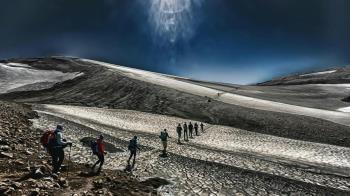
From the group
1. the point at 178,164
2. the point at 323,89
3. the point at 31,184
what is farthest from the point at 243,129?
the point at 323,89

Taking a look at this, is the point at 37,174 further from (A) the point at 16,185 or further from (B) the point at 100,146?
(B) the point at 100,146

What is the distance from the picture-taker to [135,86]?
88.7 m

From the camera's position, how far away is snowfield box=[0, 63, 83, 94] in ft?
313

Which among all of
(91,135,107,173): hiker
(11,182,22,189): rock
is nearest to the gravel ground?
(91,135,107,173): hiker

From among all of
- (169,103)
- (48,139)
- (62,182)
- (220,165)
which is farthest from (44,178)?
(169,103)

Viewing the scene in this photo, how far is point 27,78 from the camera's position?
348ft

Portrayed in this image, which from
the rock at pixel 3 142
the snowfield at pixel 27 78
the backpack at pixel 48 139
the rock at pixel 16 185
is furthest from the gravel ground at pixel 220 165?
the snowfield at pixel 27 78

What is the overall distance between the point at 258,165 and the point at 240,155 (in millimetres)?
4388

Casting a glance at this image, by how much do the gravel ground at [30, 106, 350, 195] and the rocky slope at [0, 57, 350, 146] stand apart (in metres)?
9.26

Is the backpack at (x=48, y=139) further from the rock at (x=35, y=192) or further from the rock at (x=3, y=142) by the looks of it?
the rock at (x=3, y=142)

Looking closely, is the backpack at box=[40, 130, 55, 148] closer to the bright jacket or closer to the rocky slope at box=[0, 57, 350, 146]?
the bright jacket

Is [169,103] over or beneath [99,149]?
over

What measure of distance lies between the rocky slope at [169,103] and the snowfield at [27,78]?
3696 mm

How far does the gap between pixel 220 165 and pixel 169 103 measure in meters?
45.6
